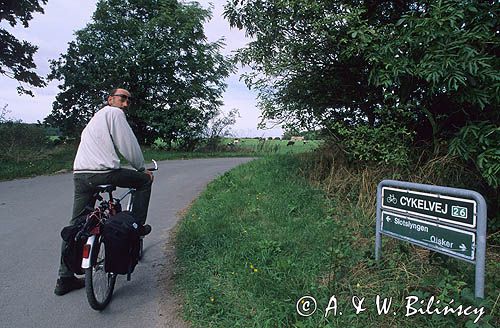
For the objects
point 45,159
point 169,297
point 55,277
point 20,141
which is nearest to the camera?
point 169,297

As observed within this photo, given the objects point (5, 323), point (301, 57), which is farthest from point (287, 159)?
point (5, 323)

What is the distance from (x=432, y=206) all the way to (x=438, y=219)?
11 centimetres

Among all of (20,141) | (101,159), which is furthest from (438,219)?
(20,141)

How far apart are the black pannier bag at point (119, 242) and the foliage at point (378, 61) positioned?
3278mm

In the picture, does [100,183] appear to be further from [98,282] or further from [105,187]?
[98,282]

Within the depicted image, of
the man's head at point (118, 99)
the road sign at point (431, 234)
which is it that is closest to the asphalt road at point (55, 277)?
the man's head at point (118, 99)

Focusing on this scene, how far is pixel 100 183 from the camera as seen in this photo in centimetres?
351

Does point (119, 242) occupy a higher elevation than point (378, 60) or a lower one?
lower

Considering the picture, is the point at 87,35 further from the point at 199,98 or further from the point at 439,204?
the point at 439,204

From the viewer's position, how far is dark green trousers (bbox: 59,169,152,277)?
11.5 ft

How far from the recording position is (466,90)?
13.1ft

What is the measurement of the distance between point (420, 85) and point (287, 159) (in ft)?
14.4

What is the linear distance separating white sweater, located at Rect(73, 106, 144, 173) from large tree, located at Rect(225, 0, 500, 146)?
2981 millimetres

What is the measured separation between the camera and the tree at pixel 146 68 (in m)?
20.5
